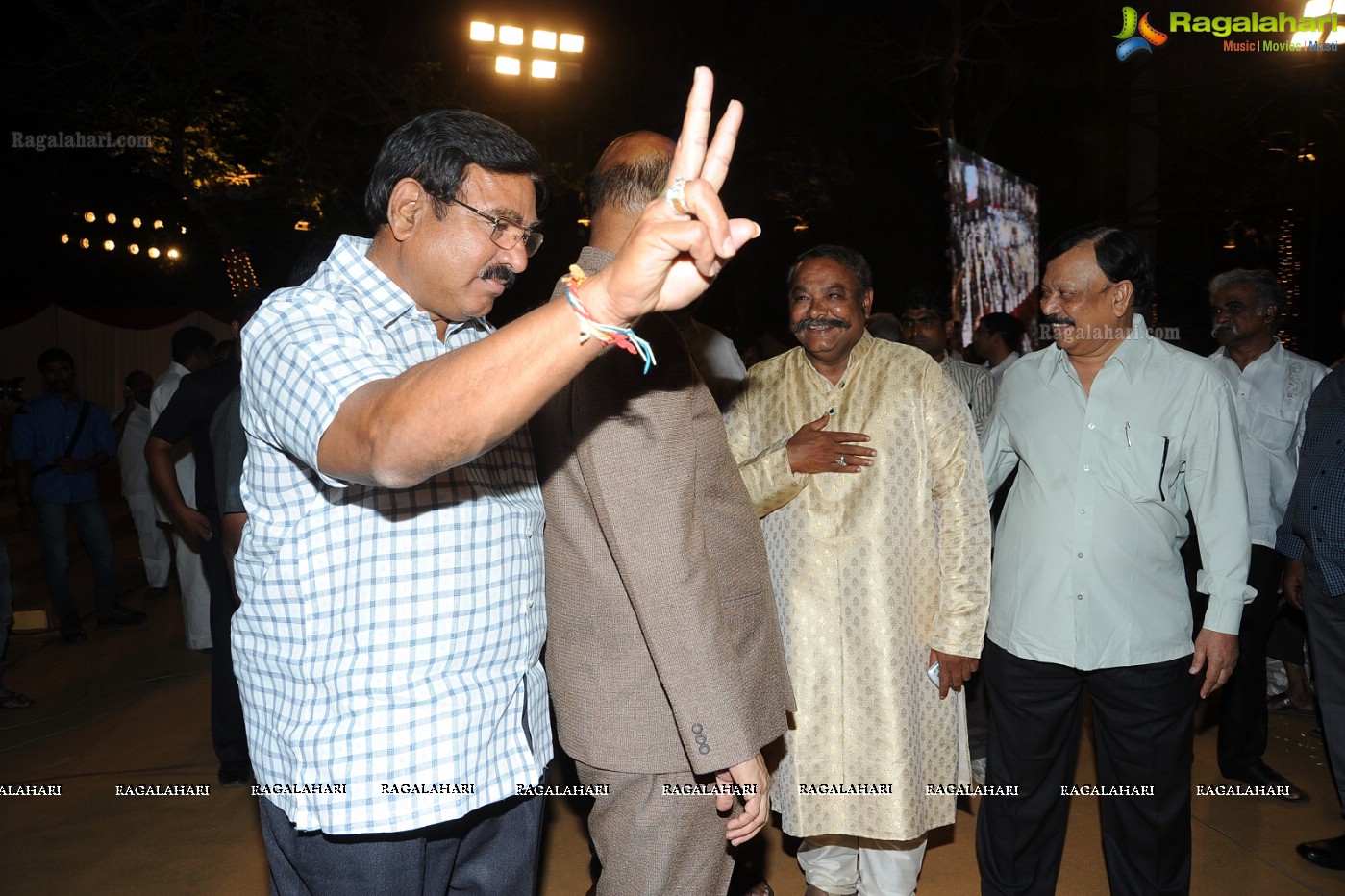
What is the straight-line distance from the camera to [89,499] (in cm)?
632

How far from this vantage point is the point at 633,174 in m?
1.89

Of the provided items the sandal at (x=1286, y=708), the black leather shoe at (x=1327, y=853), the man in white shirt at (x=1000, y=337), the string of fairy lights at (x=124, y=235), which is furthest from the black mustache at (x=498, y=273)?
the string of fairy lights at (x=124, y=235)

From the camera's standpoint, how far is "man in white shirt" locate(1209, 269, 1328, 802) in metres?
3.81

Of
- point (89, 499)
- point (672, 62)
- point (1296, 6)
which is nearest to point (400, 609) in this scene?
point (89, 499)

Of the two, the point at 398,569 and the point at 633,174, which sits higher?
the point at 633,174

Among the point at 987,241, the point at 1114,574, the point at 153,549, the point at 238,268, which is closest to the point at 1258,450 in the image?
the point at 1114,574

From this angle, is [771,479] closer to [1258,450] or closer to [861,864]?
[861,864]

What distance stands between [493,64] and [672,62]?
11.7ft

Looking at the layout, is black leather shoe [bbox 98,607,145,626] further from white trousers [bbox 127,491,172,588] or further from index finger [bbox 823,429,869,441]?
index finger [bbox 823,429,869,441]

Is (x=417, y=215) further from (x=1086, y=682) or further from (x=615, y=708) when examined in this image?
(x=1086, y=682)

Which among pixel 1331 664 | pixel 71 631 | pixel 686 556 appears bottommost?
pixel 71 631

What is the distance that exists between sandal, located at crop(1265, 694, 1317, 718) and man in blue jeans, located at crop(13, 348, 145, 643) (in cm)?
705

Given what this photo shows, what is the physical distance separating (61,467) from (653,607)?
19.8 feet

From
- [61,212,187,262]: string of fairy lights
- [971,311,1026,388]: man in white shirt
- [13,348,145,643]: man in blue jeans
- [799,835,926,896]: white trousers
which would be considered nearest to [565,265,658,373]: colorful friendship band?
[799,835,926,896]: white trousers
